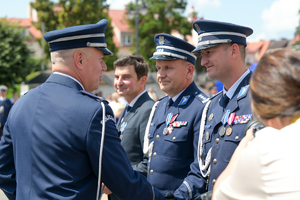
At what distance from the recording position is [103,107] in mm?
2191

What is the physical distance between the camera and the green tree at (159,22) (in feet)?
129

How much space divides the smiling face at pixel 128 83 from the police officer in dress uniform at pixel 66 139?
1.95 meters

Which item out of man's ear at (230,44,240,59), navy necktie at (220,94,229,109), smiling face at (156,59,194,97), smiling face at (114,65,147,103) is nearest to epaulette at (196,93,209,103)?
smiling face at (156,59,194,97)

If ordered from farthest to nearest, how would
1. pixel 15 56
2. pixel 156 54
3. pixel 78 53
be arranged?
1. pixel 15 56
2. pixel 156 54
3. pixel 78 53

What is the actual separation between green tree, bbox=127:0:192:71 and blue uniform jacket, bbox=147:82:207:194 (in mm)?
35514

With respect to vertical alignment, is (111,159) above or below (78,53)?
below

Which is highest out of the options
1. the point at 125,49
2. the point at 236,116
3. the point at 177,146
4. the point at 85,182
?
the point at 236,116

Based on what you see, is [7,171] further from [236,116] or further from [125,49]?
[125,49]

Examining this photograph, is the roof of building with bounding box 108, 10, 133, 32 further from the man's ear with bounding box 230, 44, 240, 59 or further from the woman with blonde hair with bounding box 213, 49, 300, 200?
the woman with blonde hair with bounding box 213, 49, 300, 200

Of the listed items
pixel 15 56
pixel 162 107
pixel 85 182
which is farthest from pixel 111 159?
pixel 15 56

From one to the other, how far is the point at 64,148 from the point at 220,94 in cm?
150

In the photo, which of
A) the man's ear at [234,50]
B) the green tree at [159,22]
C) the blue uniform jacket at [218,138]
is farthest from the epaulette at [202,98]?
the green tree at [159,22]

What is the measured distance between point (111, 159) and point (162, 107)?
174 centimetres

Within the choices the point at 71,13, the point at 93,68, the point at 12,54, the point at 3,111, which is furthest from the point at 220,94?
the point at 71,13
